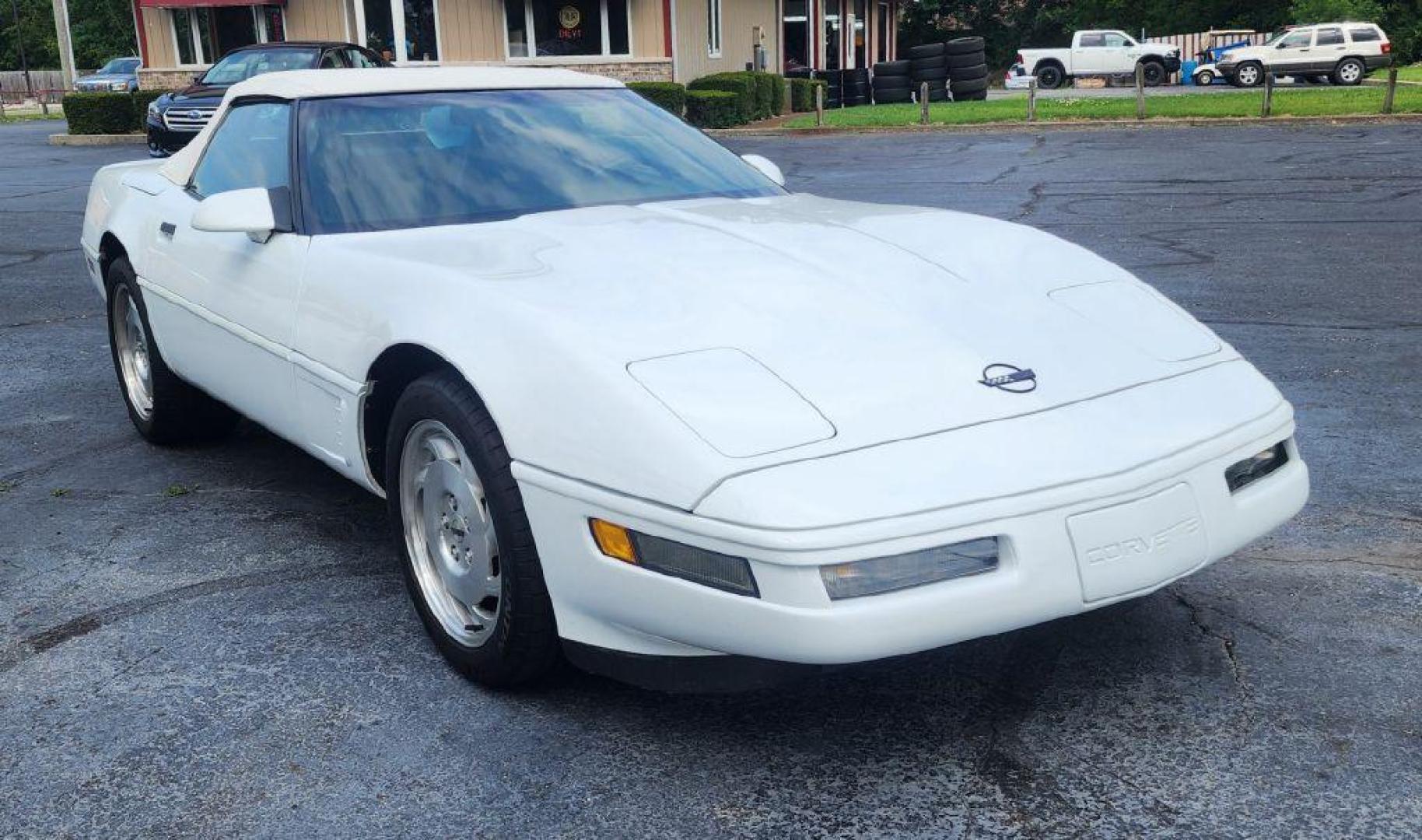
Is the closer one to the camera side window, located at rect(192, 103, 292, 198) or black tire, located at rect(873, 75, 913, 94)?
side window, located at rect(192, 103, 292, 198)

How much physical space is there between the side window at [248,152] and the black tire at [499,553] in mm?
1250

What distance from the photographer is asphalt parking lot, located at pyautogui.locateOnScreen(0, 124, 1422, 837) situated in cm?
257

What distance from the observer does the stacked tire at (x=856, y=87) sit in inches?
1372

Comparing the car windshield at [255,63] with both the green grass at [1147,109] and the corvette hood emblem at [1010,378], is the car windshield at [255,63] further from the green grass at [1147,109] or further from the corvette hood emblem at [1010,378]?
the corvette hood emblem at [1010,378]

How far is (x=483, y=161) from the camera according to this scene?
402 cm

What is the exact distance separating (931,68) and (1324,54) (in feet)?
35.2

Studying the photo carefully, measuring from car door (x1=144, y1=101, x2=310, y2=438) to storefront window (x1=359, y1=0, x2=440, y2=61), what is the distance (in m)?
26.1

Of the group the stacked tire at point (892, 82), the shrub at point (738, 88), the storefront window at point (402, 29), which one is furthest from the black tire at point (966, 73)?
the storefront window at point (402, 29)

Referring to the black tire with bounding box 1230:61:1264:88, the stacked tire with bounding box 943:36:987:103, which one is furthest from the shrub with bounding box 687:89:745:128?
the black tire with bounding box 1230:61:1264:88

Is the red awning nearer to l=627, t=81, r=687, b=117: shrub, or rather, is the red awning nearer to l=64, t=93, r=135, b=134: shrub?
l=64, t=93, r=135, b=134: shrub

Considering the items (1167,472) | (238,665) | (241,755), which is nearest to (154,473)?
(238,665)

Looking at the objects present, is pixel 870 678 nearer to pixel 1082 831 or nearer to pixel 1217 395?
pixel 1082 831

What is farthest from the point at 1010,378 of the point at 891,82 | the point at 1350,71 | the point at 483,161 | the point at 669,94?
the point at 1350,71

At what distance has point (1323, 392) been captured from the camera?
17.8 ft
